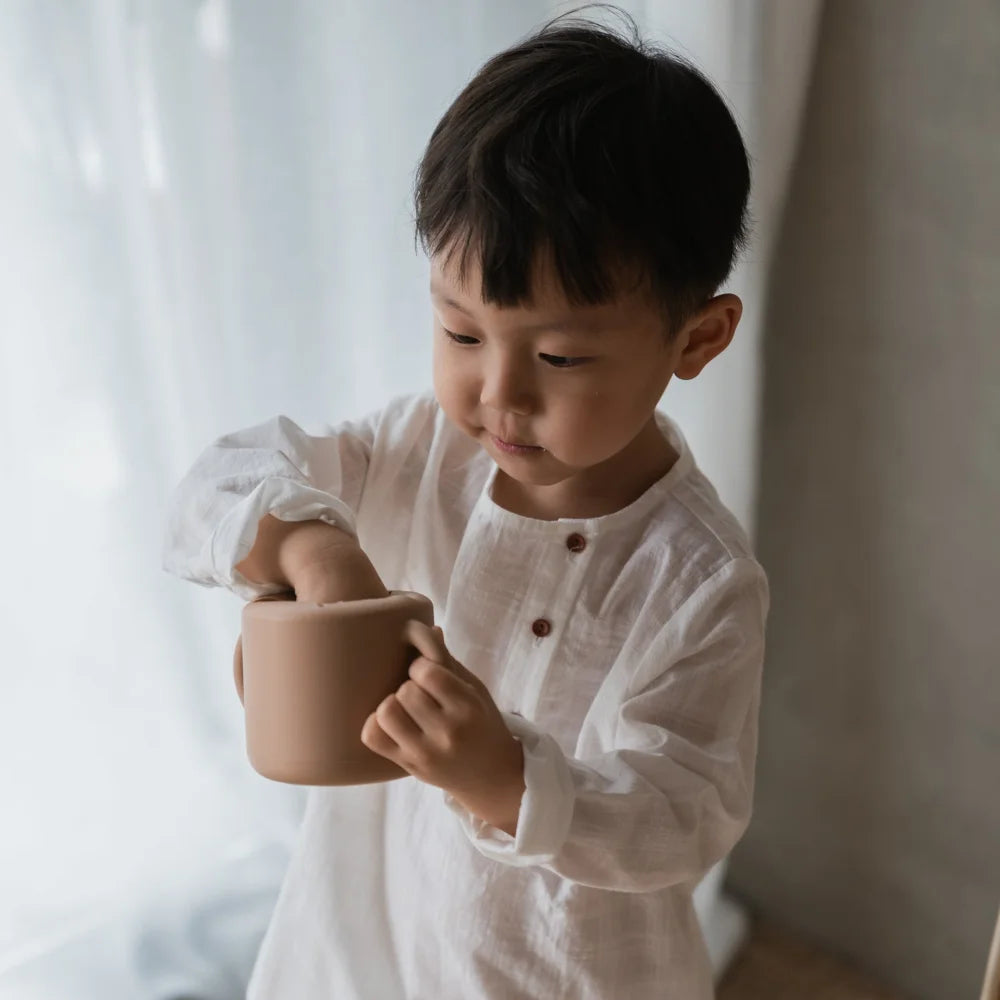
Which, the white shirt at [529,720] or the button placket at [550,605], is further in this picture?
the button placket at [550,605]

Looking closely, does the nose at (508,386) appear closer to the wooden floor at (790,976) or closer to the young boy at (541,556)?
the young boy at (541,556)

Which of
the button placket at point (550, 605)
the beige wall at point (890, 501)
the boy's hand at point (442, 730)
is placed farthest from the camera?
the beige wall at point (890, 501)

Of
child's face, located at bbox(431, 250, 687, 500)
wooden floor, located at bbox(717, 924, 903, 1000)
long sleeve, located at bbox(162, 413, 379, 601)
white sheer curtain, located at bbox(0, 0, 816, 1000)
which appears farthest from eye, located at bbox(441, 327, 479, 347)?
wooden floor, located at bbox(717, 924, 903, 1000)

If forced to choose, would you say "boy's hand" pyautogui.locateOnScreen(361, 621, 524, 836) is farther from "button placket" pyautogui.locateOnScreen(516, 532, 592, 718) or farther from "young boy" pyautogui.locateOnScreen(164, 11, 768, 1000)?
"button placket" pyautogui.locateOnScreen(516, 532, 592, 718)

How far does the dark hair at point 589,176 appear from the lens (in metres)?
0.68

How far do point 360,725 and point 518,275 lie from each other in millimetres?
267

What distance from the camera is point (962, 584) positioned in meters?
1.30

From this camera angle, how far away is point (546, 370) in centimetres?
72

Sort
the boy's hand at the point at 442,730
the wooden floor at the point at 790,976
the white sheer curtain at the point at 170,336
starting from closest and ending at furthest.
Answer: the boy's hand at the point at 442,730 → the white sheer curtain at the point at 170,336 → the wooden floor at the point at 790,976

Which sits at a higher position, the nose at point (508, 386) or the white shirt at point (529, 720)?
the nose at point (508, 386)

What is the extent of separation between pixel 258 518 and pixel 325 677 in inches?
5.0

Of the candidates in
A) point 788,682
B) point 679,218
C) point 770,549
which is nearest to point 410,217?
point 679,218

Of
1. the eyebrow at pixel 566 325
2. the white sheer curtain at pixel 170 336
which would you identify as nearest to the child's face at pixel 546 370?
the eyebrow at pixel 566 325

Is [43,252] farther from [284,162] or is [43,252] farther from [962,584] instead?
[962,584]
